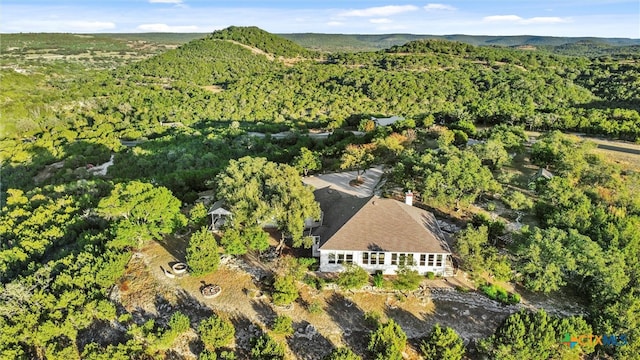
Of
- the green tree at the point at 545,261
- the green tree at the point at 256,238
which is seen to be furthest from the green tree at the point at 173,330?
the green tree at the point at 545,261

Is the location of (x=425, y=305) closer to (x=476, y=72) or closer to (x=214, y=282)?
(x=214, y=282)

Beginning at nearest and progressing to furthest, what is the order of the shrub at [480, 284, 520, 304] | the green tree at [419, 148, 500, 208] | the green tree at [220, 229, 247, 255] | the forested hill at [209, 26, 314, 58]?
the shrub at [480, 284, 520, 304]
the green tree at [220, 229, 247, 255]
the green tree at [419, 148, 500, 208]
the forested hill at [209, 26, 314, 58]

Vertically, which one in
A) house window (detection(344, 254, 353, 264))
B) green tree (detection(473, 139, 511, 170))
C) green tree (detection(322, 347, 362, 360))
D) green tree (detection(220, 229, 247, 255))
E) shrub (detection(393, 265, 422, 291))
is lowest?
green tree (detection(322, 347, 362, 360))

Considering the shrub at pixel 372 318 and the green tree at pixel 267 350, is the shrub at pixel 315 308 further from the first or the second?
the green tree at pixel 267 350

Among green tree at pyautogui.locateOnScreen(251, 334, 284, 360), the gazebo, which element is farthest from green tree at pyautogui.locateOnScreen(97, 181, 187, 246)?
green tree at pyautogui.locateOnScreen(251, 334, 284, 360)

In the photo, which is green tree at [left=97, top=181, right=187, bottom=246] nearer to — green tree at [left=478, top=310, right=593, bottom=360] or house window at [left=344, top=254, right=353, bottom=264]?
house window at [left=344, top=254, right=353, bottom=264]

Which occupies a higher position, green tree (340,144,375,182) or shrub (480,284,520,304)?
green tree (340,144,375,182)

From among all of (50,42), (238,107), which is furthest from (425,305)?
(50,42)
